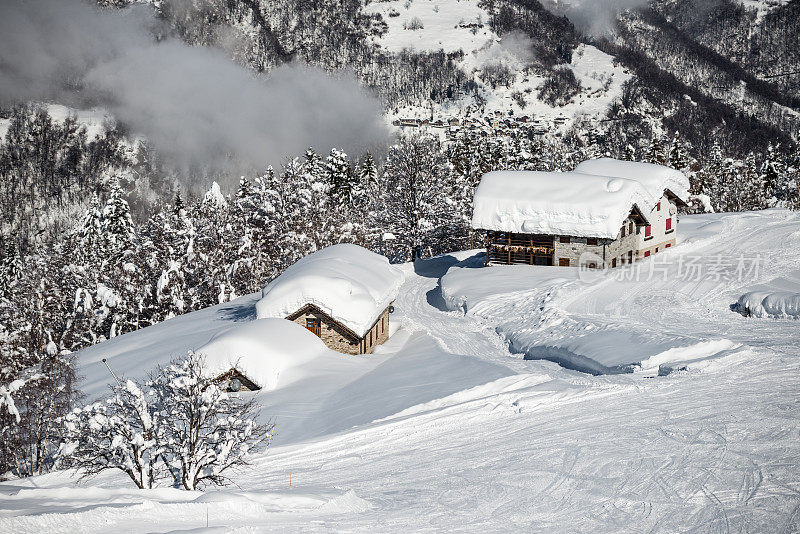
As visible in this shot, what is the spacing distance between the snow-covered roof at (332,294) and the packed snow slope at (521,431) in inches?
80.6

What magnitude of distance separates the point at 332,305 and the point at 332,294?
0.61 meters

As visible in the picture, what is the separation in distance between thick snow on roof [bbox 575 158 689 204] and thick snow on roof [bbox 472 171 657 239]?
2363mm

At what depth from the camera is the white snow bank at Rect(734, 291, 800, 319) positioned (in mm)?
29562

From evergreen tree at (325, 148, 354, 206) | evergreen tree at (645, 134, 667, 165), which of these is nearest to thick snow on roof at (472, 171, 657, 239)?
evergreen tree at (325, 148, 354, 206)

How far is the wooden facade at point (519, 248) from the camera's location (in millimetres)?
43625

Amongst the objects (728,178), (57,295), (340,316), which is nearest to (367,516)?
(340,316)

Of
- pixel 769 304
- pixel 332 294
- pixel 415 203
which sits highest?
pixel 415 203

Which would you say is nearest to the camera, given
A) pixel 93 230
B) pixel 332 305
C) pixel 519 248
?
pixel 332 305

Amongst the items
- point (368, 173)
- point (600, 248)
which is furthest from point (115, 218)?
point (600, 248)

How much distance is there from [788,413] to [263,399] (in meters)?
16.7

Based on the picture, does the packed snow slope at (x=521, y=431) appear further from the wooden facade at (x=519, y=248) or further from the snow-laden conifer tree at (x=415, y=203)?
the snow-laden conifer tree at (x=415, y=203)

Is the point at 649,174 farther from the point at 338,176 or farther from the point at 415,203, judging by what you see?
the point at 338,176

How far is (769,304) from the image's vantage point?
3030 cm

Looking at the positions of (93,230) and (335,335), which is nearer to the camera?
(335,335)
